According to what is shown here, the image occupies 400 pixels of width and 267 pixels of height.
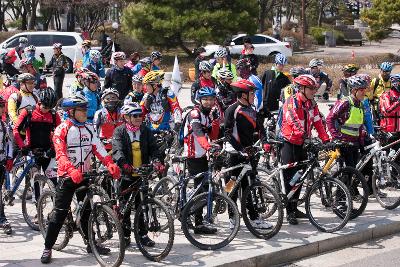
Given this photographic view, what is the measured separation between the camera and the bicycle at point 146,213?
7184 millimetres

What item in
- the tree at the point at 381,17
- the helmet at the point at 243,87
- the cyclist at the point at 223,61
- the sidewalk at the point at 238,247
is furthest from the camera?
the tree at the point at 381,17

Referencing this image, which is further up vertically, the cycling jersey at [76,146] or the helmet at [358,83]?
the helmet at [358,83]

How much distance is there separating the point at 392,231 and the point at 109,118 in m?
3.98

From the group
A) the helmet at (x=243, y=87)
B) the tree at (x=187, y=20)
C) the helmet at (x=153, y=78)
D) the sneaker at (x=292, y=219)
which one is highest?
the tree at (x=187, y=20)

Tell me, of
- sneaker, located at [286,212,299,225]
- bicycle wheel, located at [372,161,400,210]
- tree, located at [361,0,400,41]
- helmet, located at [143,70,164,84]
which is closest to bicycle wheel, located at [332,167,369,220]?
bicycle wheel, located at [372,161,400,210]

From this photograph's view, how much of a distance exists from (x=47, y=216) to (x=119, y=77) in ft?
17.6

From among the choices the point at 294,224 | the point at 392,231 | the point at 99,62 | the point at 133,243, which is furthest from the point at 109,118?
the point at 99,62

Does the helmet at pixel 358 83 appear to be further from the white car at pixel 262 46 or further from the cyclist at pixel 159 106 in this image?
the white car at pixel 262 46

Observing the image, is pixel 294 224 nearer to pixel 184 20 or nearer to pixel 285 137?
pixel 285 137

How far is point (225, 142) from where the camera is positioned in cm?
827

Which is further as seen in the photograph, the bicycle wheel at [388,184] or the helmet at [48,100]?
the bicycle wheel at [388,184]

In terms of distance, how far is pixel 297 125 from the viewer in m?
8.66

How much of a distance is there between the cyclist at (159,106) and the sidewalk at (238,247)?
76.8 inches

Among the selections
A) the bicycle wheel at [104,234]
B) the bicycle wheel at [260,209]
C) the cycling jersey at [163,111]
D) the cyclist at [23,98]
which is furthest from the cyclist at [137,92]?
the bicycle wheel at [104,234]
